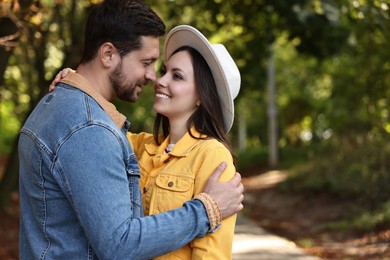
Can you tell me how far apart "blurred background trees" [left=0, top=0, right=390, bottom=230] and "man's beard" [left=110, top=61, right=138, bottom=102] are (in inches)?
81.7

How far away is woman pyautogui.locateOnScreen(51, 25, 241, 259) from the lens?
290 cm

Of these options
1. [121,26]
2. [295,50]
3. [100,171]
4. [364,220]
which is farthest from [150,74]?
[295,50]

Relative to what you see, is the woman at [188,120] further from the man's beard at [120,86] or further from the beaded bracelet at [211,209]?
the man's beard at [120,86]

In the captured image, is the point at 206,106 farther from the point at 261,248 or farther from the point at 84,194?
the point at 261,248

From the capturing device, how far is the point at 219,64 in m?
3.08

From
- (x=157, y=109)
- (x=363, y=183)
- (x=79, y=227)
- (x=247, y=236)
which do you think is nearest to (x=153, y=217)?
(x=79, y=227)

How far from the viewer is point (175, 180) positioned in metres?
2.91

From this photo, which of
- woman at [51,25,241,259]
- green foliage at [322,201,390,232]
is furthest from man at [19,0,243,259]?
green foliage at [322,201,390,232]

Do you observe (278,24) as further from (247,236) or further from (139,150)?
(139,150)

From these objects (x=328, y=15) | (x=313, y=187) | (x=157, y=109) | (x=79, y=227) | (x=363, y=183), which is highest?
(x=157, y=109)

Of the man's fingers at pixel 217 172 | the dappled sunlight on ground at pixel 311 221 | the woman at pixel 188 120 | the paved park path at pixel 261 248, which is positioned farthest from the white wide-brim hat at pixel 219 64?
the dappled sunlight on ground at pixel 311 221

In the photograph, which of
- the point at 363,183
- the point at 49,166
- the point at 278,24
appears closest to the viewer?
the point at 49,166

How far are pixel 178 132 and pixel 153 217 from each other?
0.72 m

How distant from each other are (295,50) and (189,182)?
30.9ft
